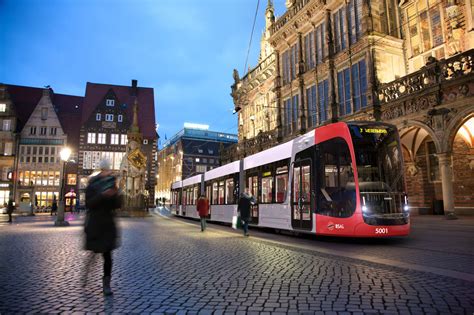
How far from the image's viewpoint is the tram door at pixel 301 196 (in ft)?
39.5

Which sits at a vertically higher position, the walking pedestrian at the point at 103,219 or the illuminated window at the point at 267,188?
the illuminated window at the point at 267,188

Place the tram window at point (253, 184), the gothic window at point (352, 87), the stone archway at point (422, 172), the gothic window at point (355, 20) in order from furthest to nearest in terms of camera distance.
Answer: the gothic window at point (355, 20)
the gothic window at point (352, 87)
the stone archway at point (422, 172)
the tram window at point (253, 184)

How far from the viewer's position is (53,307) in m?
4.39

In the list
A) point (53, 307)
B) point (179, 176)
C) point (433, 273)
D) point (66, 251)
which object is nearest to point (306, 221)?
point (433, 273)

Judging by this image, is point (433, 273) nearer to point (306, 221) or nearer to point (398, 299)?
point (398, 299)

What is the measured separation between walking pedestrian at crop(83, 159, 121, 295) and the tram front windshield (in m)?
7.45

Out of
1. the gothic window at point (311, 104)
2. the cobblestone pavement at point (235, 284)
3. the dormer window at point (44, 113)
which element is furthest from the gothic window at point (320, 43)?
the dormer window at point (44, 113)

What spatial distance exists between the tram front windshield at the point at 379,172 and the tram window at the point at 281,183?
142 inches

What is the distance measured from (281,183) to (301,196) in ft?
5.66

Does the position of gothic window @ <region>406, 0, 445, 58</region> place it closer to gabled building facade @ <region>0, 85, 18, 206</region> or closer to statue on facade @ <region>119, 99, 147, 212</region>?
statue on facade @ <region>119, 99, 147, 212</region>

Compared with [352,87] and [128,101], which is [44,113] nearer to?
[128,101]

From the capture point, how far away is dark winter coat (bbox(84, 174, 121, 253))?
16.5 ft

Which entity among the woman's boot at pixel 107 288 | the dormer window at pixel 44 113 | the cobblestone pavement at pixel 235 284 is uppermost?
the dormer window at pixel 44 113

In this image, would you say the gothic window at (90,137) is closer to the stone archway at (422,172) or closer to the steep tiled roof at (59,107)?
the steep tiled roof at (59,107)
